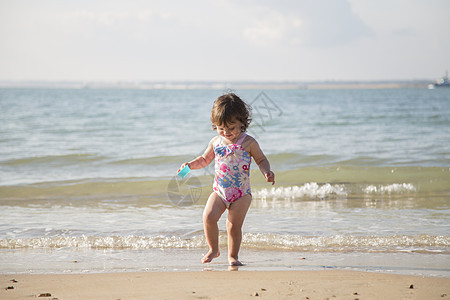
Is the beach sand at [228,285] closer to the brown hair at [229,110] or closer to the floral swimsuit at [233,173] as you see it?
the floral swimsuit at [233,173]

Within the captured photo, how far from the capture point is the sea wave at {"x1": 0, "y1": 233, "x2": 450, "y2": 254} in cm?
472

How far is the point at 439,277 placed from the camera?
3582 millimetres

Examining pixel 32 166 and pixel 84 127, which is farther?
pixel 84 127

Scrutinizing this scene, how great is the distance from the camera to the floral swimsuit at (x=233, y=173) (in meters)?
3.94

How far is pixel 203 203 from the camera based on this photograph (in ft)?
23.4

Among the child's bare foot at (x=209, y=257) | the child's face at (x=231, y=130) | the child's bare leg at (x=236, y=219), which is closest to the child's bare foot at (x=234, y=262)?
the child's bare leg at (x=236, y=219)

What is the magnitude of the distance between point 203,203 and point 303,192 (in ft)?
5.60

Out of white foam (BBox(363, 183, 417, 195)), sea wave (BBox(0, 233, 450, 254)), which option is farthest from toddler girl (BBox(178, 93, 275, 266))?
white foam (BBox(363, 183, 417, 195))

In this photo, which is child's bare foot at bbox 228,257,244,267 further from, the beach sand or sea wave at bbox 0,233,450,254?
sea wave at bbox 0,233,450,254

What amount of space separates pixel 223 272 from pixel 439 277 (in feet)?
5.15

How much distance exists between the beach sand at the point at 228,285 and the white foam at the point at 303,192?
12.9 feet

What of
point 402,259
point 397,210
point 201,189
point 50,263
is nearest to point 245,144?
point 402,259

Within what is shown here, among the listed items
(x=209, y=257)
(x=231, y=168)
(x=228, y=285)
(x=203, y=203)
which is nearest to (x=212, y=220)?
(x=209, y=257)

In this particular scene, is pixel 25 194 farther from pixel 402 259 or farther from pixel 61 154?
pixel 402 259
